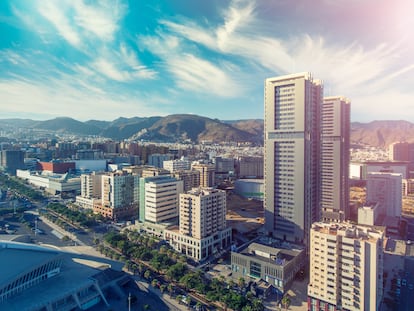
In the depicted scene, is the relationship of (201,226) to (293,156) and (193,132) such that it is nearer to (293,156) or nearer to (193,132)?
(293,156)

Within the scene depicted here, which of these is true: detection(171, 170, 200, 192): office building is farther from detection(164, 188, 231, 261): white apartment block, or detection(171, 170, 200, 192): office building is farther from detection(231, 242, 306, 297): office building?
detection(231, 242, 306, 297): office building

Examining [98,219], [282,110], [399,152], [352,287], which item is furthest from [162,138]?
[352,287]

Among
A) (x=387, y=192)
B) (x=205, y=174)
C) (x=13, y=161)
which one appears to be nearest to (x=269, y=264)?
(x=387, y=192)

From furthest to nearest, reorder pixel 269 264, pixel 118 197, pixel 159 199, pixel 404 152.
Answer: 1. pixel 404 152
2. pixel 118 197
3. pixel 159 199
4. pixel 269 264

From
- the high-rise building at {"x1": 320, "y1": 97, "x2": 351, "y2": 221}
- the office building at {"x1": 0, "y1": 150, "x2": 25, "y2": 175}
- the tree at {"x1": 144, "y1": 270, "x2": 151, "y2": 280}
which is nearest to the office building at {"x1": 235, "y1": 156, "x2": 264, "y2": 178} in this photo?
the high-rise building at {"x1": 320, "y1": 97, "x2": 351, "y2": 221}

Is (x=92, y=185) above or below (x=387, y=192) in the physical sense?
below
